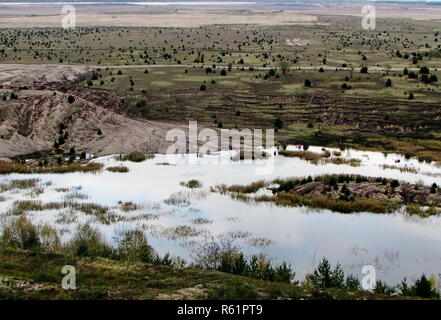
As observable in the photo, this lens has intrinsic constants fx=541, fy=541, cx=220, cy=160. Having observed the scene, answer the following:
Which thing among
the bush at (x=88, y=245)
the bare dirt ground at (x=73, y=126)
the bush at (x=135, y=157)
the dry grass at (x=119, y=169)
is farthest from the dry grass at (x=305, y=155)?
the bush at (x=88, y=245)

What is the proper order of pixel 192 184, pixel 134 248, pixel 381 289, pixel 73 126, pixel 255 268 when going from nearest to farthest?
pixel 381 289 < pixel 255 268 < pixel 134 248 < pixel 192 184 < pixel 73 126

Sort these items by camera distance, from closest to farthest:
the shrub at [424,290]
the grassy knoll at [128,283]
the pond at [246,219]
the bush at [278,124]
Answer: the grassy knoll at [128,283] < the shrub at [424,290] < the pond at [246,219] < the bush at [278,124]

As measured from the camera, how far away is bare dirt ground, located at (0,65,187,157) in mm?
42969

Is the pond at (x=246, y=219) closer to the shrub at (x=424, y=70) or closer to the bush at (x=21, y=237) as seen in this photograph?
the bush at (x=21, y=237)

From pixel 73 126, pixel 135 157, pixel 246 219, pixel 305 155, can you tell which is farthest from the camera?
pixel 73 126

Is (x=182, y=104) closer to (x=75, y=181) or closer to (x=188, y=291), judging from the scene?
(x=75, y=181)

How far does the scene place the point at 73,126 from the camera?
4650 centimetres

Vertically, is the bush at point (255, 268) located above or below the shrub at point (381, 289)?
above

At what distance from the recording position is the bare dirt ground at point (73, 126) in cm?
4297

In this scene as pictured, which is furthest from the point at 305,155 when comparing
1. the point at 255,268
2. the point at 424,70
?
the point at 424,70

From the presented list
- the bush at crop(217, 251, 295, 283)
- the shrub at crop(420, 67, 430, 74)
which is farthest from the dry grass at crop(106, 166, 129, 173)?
the shrub at crop(420, 67, 430, 74)

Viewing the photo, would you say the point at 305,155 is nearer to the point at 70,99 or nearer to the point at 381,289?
the point at 381,289

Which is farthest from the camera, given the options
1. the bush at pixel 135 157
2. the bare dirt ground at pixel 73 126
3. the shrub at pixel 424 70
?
the shrub at pixel 424 70

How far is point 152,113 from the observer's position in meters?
53.0
